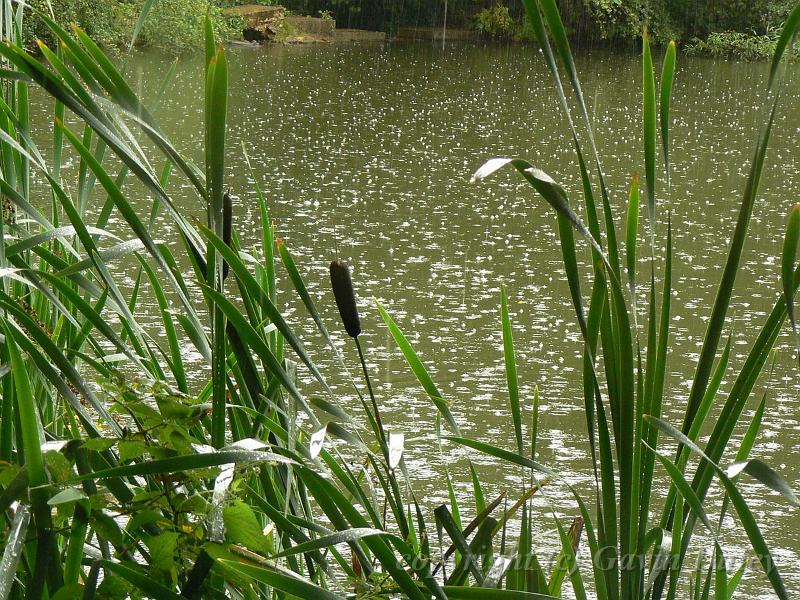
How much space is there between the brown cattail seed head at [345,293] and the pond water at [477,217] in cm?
29

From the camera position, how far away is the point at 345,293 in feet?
2.75

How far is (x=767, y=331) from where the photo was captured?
2.68 feet

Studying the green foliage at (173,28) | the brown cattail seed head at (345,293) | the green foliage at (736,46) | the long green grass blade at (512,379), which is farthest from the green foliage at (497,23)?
the brown cattail seed head at (345,293)

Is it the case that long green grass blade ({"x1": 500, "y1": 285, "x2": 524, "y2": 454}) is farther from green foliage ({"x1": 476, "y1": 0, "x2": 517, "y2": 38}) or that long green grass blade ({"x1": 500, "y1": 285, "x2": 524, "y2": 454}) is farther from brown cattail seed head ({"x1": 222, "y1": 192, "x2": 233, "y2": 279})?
green foliage ({"x1": 476, "y1": 0, "x2": 517, "y2": 38})

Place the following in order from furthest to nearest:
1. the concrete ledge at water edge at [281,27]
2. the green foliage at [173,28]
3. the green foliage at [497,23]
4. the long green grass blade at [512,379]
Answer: the green foliage at [497,23]
the concrete ledge at water edge at [281,27]
the green foliage at [173,28]
the long green grass blade at [512,379]

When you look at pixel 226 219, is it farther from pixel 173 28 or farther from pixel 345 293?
pixel 173 28

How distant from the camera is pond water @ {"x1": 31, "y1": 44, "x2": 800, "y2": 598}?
12.4ft

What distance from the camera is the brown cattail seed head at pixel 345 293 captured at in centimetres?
83

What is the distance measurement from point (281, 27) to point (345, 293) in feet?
60.6

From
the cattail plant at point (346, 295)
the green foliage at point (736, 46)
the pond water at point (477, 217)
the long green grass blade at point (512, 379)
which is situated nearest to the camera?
the cattail plant at point (346, 295)

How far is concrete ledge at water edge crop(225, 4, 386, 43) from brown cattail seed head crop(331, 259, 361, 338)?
17.8 meters

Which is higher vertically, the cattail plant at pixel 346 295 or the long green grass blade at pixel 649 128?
the long green grass blade at pixel 649 128

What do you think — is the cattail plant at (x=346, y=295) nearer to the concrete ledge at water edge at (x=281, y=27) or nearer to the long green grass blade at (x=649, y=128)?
the long green grass blade at (x=649, y=128)

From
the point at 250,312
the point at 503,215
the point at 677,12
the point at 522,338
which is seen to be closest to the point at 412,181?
the point at 503,215
